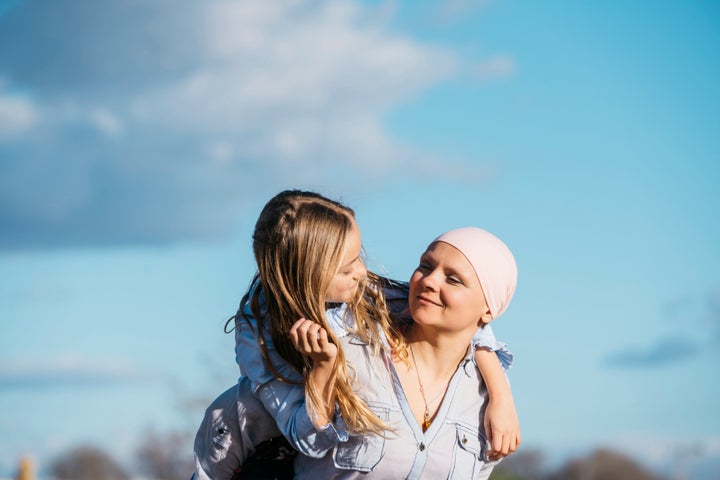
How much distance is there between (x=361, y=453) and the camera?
13.8ft

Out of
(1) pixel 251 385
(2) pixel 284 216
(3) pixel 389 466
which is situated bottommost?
(3) pixel 389 466

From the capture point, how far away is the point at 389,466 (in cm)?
420

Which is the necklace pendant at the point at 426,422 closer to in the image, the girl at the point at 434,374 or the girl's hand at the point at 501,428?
the girl at the point at 434,374

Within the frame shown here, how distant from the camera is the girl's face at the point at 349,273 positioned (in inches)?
172

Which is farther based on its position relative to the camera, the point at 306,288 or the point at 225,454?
the point at 225,454

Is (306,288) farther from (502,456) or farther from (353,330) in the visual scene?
(502,456)

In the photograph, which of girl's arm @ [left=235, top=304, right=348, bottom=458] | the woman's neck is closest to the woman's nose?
the woman's neck

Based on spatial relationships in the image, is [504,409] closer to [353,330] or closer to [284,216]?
[353,330]

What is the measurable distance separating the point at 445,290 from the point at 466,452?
0.71 meters

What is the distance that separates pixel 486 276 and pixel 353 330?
0.62 metres

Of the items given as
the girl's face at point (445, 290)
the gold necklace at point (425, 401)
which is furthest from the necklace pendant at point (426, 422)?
the girl's face at point (445, 290)

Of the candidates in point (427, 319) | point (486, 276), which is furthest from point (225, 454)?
point (486, 276)

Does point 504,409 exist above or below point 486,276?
below

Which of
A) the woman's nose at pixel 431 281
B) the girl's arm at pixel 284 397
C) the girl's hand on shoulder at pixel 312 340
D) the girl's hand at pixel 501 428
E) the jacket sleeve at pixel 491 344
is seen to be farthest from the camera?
the jacket sleeve at pixel 491 344
